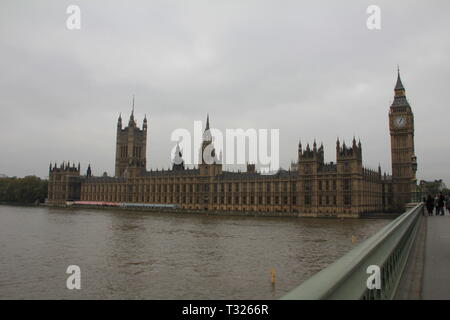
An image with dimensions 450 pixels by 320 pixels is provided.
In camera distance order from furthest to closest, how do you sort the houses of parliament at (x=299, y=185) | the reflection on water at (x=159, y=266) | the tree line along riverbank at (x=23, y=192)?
the tree line along riverbank at (x=23, y=192) → the houses of parliament at (x=299, y=185) → the reflection on water at (x=159, y=266)

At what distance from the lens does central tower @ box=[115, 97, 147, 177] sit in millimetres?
154500

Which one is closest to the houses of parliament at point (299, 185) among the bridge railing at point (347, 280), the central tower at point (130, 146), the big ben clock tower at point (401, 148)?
the big ben clock tower at point (401, 148)

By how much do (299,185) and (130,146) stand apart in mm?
88578

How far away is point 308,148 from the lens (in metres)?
90.1

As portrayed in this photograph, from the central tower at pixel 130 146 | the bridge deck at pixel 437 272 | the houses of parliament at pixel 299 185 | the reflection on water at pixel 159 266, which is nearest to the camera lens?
the bridge deck at pixel 437 272

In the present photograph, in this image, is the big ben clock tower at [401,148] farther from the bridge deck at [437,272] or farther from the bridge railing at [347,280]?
the bridge railing at [347,280]

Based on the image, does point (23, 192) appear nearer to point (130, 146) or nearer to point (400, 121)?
point (130, 146)

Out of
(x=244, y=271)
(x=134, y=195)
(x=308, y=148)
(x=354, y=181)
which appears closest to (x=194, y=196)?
(x=134, y=195)

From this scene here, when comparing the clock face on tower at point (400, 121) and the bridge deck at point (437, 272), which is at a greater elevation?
the clock face on tower at point (400, 121)

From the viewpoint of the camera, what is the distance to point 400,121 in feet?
328

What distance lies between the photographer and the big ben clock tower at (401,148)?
308 feet

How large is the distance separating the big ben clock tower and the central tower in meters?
96.1
